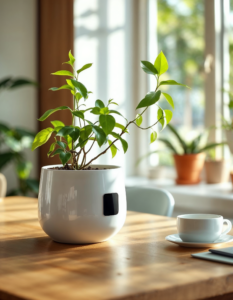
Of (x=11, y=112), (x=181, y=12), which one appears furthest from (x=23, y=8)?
(x=181, y=12)

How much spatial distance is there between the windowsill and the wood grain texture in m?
0.82

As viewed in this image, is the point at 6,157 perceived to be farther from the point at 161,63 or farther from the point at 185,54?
the point at 161,63

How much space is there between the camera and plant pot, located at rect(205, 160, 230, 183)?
2.65 meters

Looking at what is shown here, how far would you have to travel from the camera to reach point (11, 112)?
10.3ft

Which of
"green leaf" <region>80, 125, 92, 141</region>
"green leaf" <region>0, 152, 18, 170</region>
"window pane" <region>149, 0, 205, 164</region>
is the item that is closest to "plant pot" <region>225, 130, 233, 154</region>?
"window pane" <region>149, 0, 205, 164</region>

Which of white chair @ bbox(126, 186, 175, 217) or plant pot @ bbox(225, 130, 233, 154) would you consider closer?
white chair @ bbox(126, 186, 175, 217)

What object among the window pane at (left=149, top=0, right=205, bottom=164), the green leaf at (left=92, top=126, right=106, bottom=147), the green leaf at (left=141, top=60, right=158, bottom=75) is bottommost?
the green leaf at (left=92, top=126, right=106, bottom=147)

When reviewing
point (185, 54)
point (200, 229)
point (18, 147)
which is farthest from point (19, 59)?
point (200, 229)

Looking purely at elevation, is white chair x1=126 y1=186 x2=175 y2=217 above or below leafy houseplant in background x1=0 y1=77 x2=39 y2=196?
below

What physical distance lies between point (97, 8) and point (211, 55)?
0.83 meters

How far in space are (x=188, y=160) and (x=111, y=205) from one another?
164cm

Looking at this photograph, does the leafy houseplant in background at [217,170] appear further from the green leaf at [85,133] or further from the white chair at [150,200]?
the green leaf at [85,133]

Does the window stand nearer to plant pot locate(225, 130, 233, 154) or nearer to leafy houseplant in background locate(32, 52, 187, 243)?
plant pot locate(225, 130, 233, 154)

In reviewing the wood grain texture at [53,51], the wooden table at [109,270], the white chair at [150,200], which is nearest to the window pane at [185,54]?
the wood grain texture at [53,51]
